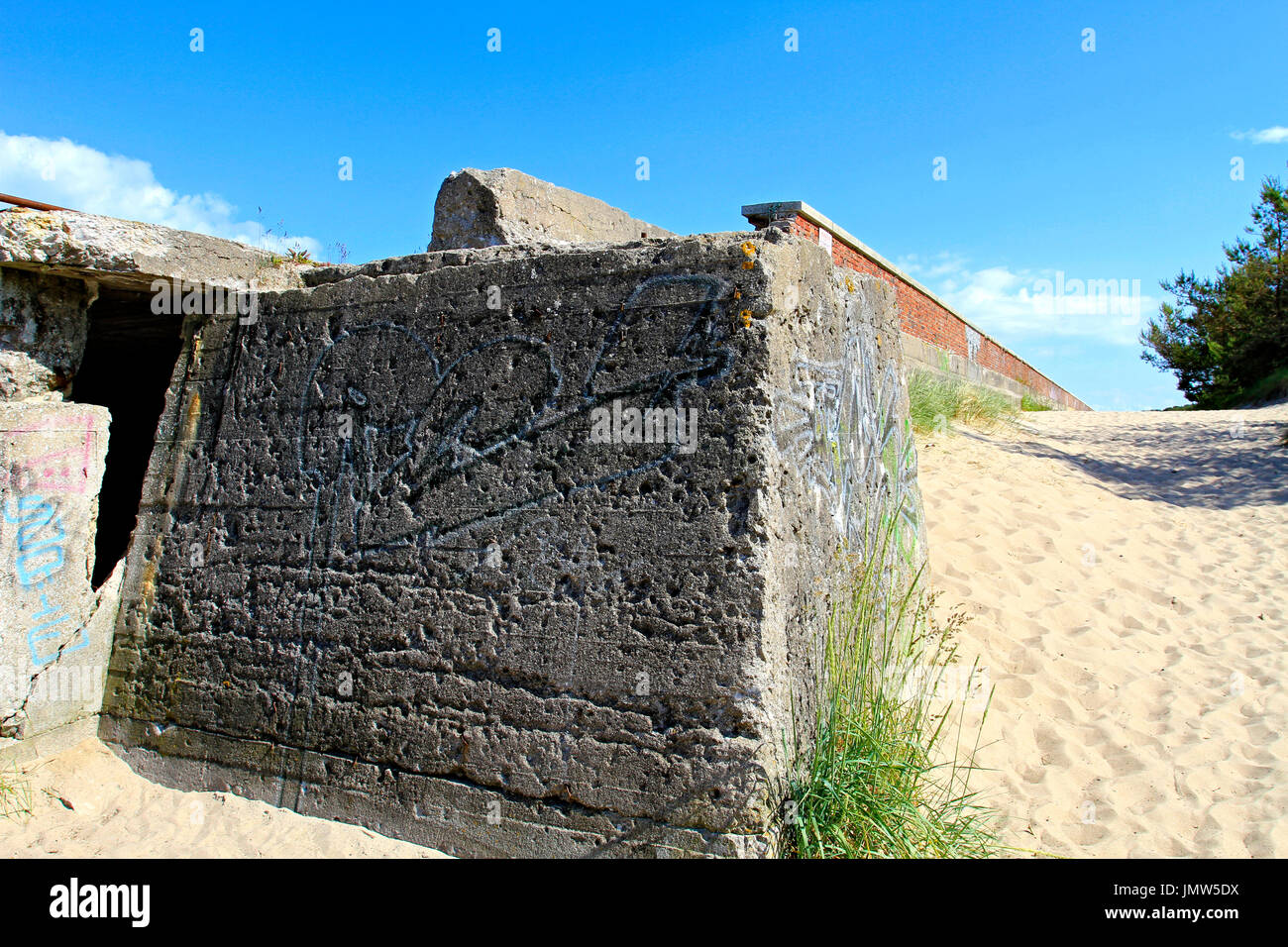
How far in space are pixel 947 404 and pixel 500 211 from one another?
5.73 meters

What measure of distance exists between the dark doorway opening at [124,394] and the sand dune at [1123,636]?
4.73 meters

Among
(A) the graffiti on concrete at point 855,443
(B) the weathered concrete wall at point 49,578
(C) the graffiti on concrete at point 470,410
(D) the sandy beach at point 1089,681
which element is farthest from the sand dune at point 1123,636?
(B) the weathered concrete wall at point 49,578

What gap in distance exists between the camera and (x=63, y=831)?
3.16m

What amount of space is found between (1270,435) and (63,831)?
11.3 meters

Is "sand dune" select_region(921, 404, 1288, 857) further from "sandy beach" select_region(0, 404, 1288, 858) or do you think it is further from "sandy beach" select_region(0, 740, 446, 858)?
"sandy beach" select_region(0, 740, 446, 858)

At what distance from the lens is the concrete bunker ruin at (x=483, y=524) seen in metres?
2.68

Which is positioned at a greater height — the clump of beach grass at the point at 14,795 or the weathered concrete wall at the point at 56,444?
the weathered concrete wall at the point at 56,444

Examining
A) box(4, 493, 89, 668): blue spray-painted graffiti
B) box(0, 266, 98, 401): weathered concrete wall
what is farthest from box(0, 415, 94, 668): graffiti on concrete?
box(0, 266, 98, 401): weathered concrete wall

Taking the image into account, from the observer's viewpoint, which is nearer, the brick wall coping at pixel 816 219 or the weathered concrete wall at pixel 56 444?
the weathered concrete wall at pixel 56 444

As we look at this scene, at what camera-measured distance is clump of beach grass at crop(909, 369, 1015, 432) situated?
775 centimetres

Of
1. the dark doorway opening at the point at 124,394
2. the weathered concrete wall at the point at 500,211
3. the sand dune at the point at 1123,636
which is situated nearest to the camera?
the sand dune at the point at 1123,636

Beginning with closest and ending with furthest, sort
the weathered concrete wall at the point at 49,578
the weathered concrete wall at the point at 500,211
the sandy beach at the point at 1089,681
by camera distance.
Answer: the sandy beach at the point at 1089,681, the weathered concrete wall at the point at 49,578, the weathered concrete wall at the point at 500,211

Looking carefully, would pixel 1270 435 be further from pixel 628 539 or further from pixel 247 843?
pixel 247 843

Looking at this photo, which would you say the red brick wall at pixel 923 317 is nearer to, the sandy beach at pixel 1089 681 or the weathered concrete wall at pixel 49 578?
the sandy beach at pixel 1089 681
